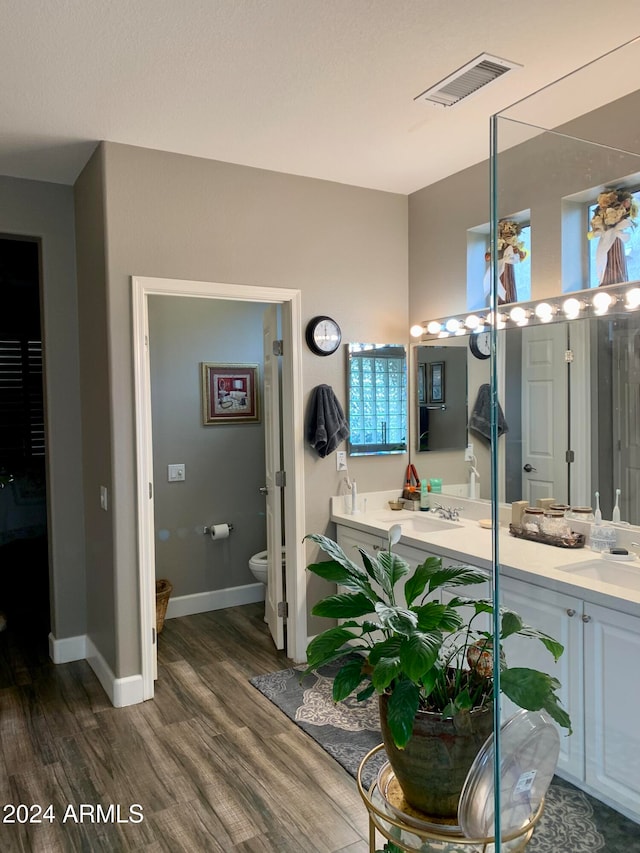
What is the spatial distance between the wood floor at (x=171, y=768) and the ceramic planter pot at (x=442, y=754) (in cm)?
110

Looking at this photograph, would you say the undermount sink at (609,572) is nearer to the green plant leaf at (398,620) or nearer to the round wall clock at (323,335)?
the green plant leaf at (398,620)

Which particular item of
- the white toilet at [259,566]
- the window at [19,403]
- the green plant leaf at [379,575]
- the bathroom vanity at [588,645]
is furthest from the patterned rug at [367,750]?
the window at [19,403]

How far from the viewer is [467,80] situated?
→ 8.46 ft

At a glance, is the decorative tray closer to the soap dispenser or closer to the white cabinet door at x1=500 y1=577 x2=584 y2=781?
the white cabinet door at x1=500 y1=577 x2=584 y2=781

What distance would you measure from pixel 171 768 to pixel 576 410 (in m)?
2.26

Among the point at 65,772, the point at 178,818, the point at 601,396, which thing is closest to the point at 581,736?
the point at 601,396

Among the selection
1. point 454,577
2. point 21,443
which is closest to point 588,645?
point 454,577

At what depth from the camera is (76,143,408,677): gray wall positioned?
3223 mm

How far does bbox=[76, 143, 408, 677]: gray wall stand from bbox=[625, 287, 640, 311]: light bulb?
247 centimetres

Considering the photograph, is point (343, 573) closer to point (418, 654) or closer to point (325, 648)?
point (325, 648)

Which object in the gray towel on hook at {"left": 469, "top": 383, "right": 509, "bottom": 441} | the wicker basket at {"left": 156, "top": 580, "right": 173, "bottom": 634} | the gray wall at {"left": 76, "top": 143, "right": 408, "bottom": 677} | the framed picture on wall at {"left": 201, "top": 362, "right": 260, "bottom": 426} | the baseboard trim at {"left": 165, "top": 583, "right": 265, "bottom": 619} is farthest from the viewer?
the framed picture on wall at {"left": 201, "top": 362, "right": 260, "bottom": 426}

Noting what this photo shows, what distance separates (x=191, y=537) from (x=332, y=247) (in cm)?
222

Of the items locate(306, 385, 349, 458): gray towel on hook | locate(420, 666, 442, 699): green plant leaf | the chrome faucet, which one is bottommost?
the chrome faucet

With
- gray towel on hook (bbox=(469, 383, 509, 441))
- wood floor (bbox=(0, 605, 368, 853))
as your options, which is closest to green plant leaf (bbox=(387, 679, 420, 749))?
wood floor (bbox=(0, 605, 368, 853))
